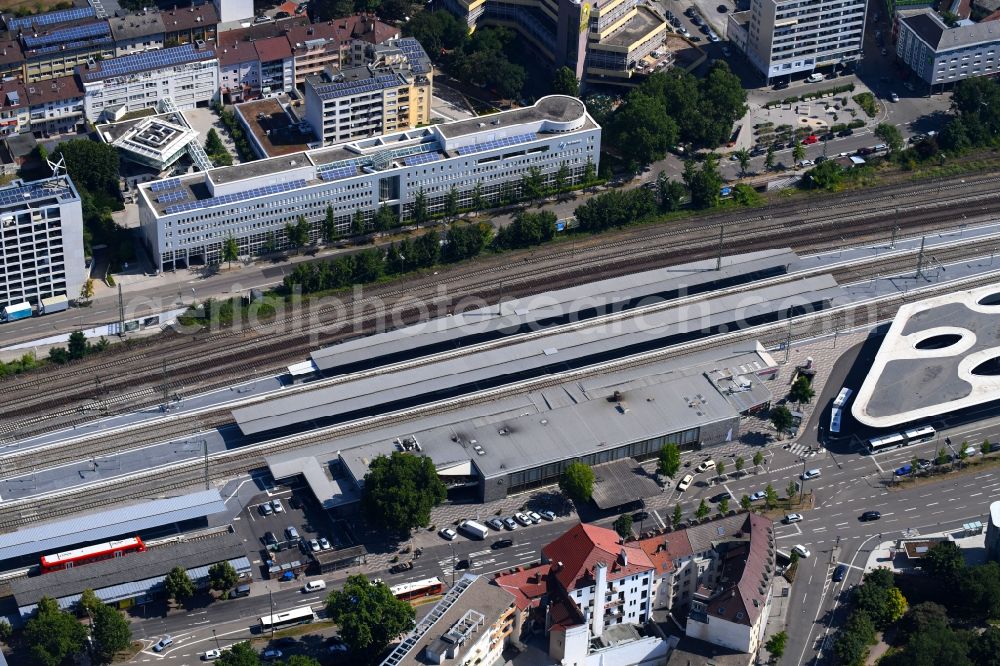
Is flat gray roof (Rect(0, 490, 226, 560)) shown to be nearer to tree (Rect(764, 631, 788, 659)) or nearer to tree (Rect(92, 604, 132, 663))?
tree (Rect(92, 604, 132, 663))

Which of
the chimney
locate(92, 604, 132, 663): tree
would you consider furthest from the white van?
the chimney

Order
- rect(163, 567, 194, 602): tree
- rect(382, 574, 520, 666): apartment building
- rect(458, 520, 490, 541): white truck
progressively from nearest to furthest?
rect(382, 574, 520, 666): apartment building
rect(163, 567, 194, 602): tree
rect(458, 520, 490, 541): white truck

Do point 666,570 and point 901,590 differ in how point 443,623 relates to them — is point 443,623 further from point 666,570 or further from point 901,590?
point 901,590

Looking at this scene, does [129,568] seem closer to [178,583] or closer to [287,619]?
[178,583]

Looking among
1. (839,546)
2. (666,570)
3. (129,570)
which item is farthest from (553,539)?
(129,570)

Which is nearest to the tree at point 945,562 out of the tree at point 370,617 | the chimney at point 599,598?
the chimney at point 599,598
